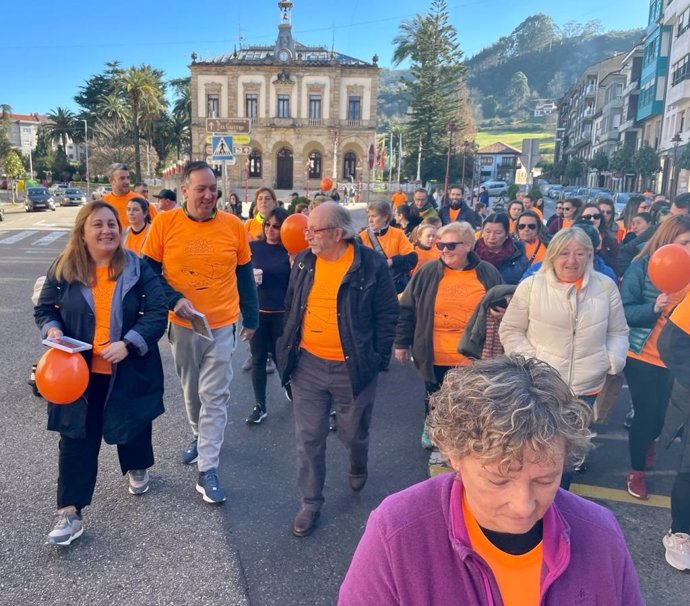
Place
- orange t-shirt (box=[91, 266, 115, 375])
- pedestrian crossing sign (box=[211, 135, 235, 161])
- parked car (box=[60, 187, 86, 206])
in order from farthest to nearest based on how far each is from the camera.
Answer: parked car (box=[60, 187, 86, 206]), pedestrian crossing sign (box=[211, 135, 235, 161]), orange t-shirt (box=[91, 266, 115, 375])

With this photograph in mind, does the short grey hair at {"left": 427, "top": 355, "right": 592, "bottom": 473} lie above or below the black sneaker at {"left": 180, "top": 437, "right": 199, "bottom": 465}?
above

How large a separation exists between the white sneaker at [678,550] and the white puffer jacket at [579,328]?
849 millimetres

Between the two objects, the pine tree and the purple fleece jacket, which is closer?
the purple fleece jacket

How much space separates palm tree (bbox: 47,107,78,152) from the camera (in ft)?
234

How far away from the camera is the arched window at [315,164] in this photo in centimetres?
5637

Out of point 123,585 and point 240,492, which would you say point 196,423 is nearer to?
point 240,492

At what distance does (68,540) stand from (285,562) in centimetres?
114

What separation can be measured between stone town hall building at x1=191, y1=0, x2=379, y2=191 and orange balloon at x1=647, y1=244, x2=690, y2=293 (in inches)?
2061

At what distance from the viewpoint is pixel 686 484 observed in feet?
10.4

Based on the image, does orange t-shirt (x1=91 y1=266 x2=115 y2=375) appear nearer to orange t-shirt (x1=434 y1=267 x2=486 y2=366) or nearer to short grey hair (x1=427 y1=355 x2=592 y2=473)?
orange t-shirt (x1=434 y1=267 x2=486 y2=366)

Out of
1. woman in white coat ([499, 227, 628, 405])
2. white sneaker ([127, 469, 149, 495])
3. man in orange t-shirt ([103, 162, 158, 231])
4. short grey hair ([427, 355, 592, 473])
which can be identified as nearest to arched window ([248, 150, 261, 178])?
man in orange t-shirt ([103, 162, 158, 231])

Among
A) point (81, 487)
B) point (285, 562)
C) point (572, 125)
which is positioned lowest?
point (285, 562)

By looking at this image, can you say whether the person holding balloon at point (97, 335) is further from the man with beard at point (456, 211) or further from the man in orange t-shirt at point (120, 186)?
the man with beard at point (456, 211)

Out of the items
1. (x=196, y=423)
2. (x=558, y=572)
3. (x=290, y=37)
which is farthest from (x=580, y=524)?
(x=290, y=37)
